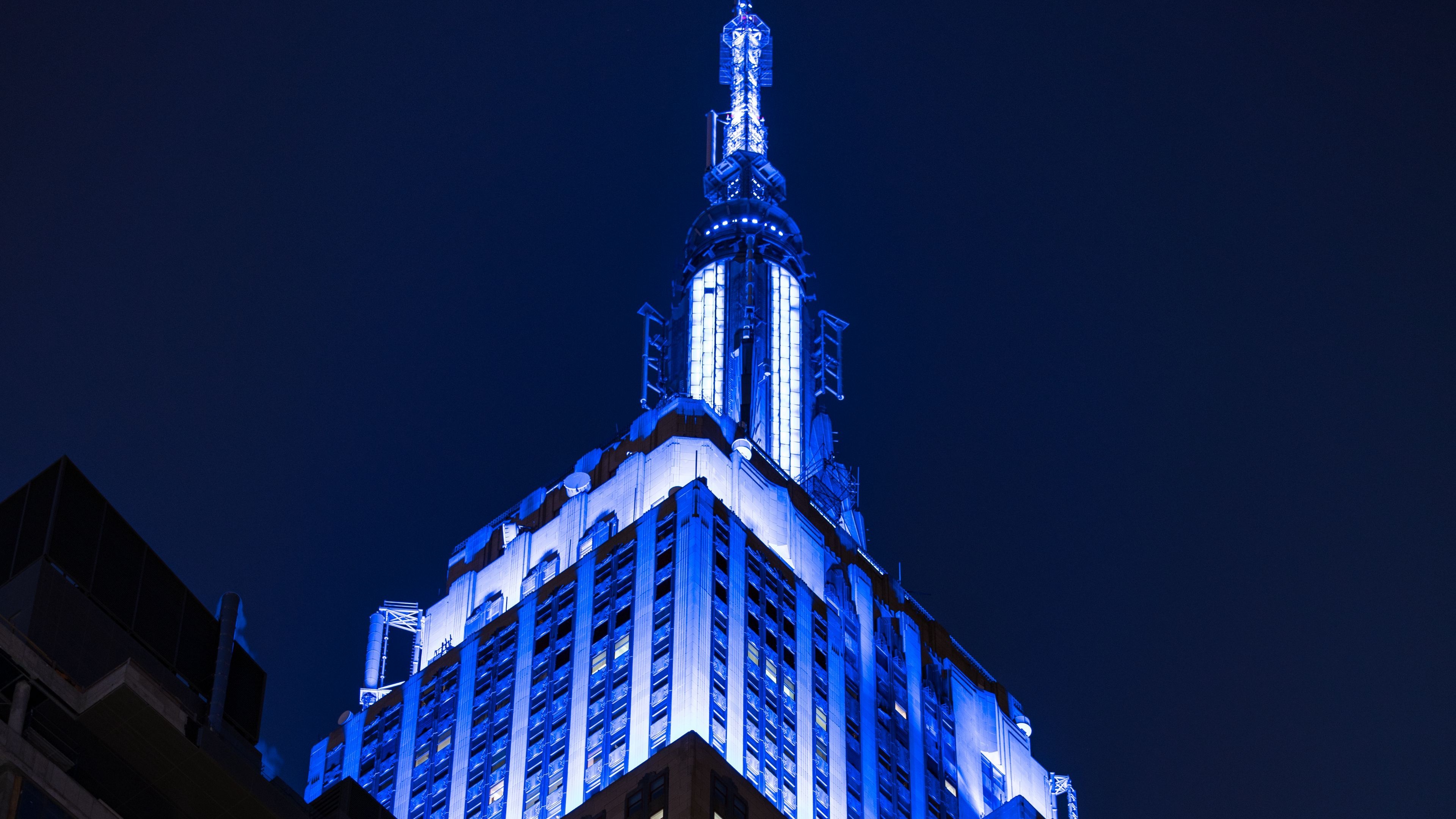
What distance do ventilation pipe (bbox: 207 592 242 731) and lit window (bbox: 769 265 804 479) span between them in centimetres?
10195

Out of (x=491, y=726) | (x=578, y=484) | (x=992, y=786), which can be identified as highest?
(x=578, y=484)

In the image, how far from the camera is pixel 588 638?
14212 centimetres

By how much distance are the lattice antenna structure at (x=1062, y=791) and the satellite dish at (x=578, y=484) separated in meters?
37.1

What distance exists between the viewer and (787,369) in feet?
582

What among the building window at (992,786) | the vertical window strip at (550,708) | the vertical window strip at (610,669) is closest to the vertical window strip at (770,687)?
the vertical window strip at (610,669)

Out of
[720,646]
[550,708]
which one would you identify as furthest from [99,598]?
[550,708]

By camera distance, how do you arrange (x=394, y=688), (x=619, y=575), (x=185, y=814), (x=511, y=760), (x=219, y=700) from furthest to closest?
(x=394, y=688) < (x=619, y=575) < (x=511, y=760) < (x=219, y=700) < (x=185, y=814)

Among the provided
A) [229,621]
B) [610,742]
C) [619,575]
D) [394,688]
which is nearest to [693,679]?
[610,742]

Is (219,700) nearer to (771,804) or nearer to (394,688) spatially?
(771,804)

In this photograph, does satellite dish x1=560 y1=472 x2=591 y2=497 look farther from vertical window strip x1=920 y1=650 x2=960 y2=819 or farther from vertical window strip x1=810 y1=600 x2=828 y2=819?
vertical window strip x1=920 y1=650 x2=960 y2=819

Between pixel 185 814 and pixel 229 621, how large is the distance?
28.6ft

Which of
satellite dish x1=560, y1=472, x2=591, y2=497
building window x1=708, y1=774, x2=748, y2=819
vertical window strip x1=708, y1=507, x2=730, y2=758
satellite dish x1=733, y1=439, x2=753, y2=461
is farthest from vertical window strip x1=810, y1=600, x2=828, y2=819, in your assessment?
satellite dish x1=560, y1=472, x2=591, y2=497

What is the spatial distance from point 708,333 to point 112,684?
122688 millimetres

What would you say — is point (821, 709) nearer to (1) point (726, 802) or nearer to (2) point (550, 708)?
(2) point (550, 708)
